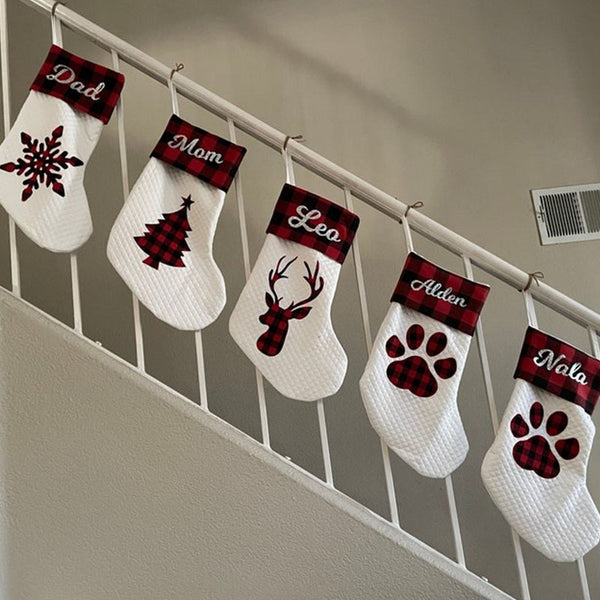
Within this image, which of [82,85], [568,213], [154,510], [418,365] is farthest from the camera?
[568,213]

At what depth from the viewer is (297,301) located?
5.21 ft

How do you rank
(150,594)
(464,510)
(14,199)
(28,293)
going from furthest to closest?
(28,293) → (464,510) → (14,199) → (150,594)

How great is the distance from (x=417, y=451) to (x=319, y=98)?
153 cm

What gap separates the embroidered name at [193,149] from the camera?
167cm

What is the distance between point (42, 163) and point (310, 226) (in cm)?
54

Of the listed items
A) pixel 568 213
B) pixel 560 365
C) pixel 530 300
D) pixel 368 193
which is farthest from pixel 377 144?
pixel 560 365

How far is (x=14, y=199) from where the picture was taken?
161 cm

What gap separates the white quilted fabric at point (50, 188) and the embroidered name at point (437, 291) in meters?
0.65

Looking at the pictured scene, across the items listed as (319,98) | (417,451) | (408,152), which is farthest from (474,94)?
(417,451)

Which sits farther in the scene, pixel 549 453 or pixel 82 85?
pixel 82 85

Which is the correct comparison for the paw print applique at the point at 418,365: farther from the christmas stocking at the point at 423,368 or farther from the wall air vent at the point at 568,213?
the wall air vent at the point at 568,213

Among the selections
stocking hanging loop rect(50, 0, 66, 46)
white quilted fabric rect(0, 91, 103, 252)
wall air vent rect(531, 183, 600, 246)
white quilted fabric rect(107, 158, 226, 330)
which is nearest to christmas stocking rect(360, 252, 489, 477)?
white quilted fabric rect(107, 158, 226, 330)

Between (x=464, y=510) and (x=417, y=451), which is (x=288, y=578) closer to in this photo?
(x=417, y=451)

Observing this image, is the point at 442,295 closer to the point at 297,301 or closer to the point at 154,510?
the point at 297,301
